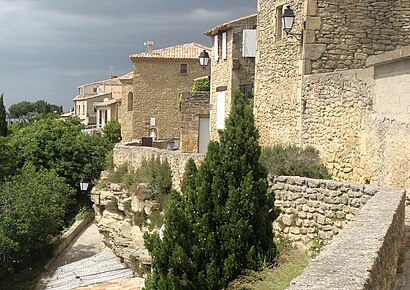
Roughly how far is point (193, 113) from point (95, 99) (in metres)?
52.4

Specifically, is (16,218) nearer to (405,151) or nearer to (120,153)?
(120,153)

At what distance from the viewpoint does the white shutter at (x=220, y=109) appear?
21592 millimetres

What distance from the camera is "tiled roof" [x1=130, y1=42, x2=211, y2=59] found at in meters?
36.5

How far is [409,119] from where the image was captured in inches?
364

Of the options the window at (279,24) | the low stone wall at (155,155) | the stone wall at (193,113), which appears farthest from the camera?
the stone wall at (193,113)

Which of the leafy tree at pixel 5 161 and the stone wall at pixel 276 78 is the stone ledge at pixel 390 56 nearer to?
the stone wall at pixel 276 78

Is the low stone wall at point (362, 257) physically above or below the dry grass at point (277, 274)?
above

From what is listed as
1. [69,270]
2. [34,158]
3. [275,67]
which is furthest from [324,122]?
[34,158]

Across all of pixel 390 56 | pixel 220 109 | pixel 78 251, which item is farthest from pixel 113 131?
pixel 390 56

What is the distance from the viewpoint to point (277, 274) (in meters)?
6.67

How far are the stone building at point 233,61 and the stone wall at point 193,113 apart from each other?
1954 millimetres

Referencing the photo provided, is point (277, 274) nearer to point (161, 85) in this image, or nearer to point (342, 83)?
A: point (342, 83)

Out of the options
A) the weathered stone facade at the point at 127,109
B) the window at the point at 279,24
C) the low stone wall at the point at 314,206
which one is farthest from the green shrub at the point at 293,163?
the weathered stone facade at the point at 127,109

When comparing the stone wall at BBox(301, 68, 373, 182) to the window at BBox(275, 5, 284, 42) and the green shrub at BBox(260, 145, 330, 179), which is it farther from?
the window at BBox(275, 5, 284, 42)
